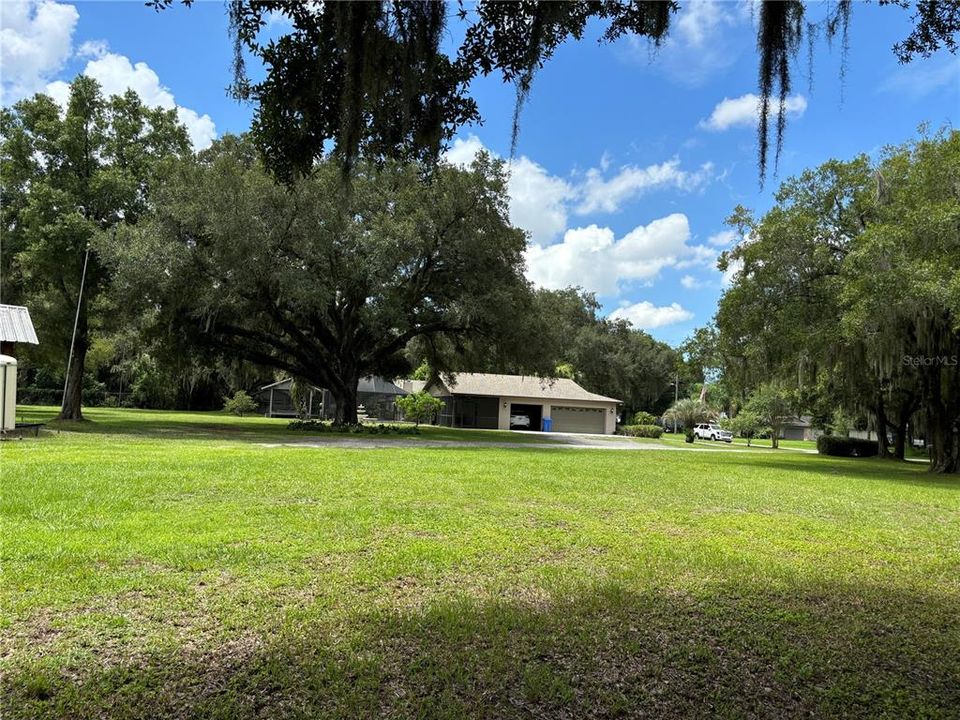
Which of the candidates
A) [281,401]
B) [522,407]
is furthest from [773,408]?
[281,401]

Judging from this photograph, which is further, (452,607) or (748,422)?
(748,422)

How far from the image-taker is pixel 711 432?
5019 cm

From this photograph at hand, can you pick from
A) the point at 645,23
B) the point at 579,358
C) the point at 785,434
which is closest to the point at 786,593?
the point at 645,23

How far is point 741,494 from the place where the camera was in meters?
10.3

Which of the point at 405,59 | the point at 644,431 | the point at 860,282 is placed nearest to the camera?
→ the point at 405,59

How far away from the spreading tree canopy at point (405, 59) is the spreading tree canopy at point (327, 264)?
14.0 m

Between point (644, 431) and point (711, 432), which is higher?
point (644, 431)

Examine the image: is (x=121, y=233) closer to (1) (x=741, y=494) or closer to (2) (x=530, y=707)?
(1) (x=741, y=494)

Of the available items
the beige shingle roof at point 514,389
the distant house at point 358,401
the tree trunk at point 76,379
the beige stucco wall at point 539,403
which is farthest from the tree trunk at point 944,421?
the distant house at point 358,401

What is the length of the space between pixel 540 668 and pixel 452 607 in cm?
91

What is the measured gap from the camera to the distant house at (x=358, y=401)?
149 feet

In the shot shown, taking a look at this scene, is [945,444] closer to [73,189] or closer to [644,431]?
[644,431]

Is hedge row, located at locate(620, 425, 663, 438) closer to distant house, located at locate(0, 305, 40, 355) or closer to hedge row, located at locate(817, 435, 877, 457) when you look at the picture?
hedge row, located at locate(817, 435, 877, 457)

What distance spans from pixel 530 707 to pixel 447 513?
4182 millimetres
